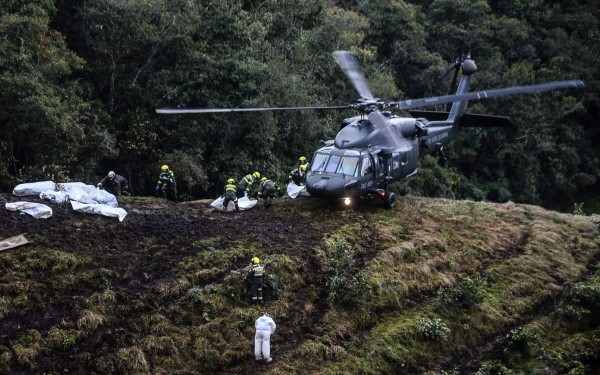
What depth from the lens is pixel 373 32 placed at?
40750mm

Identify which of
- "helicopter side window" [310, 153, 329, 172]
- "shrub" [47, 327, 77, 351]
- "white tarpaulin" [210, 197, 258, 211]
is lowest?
"white tarpaulin" [210, 197, 258, 211]

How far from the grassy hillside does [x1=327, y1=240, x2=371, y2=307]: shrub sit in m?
0.04

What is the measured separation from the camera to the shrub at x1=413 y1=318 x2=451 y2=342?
1513 cm

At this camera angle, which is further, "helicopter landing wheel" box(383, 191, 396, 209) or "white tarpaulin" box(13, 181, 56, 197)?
"helicopter landing wheel" box(383, 191, 396, 209)

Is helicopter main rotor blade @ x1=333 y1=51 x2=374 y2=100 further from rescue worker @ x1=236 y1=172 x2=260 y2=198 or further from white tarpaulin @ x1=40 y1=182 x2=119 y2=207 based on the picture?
white tarpaulin @ x1=40 y1=182 x2=119 y2=207

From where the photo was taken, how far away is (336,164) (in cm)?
1977

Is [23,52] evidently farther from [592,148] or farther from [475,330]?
[592,148]

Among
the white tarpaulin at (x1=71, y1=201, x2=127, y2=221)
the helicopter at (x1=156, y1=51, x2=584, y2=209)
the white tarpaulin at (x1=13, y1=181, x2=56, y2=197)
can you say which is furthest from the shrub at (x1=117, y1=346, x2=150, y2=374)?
the white tarpaulin at (x1=13, y1=181, x2=56, y2=197)

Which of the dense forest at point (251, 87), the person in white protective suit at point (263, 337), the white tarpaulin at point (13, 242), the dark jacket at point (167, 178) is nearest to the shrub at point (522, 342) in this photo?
the person in white protective suit at point (263, 337)

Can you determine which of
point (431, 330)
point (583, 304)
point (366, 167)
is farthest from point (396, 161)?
point (431, 330)

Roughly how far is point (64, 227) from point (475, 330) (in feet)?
34.8

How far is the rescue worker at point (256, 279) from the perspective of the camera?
14938 millimetres

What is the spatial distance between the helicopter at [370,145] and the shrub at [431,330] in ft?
17.1

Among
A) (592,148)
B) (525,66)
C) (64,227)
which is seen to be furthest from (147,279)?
(592,148)
